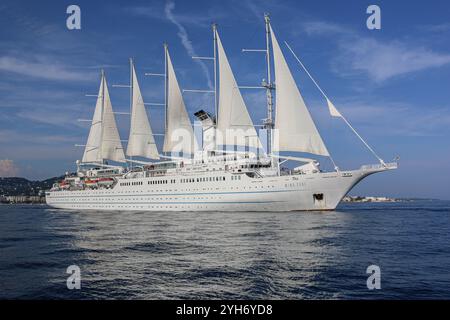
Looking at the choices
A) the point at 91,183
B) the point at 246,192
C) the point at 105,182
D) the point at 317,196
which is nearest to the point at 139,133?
the point at 105,182

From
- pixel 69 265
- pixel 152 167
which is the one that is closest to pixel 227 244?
pixel 69 265

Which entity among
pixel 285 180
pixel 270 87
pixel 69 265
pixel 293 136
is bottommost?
pixel 69 265

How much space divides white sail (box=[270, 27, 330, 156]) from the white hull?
11.0 feet

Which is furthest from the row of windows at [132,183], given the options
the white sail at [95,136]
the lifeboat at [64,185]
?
the lifeboat at [64,185]

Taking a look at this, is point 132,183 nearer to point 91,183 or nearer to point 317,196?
point 91,183

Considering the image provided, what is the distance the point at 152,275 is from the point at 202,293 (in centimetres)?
274

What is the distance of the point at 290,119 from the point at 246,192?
850 cm

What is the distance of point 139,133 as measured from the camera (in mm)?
53031

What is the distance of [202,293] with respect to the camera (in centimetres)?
1063

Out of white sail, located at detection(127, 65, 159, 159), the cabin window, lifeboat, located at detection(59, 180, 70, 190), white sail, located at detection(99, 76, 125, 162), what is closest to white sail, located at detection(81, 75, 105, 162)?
white sail, located at detection(99, 76, 125, 162)

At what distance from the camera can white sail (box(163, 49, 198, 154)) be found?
48.2 m
